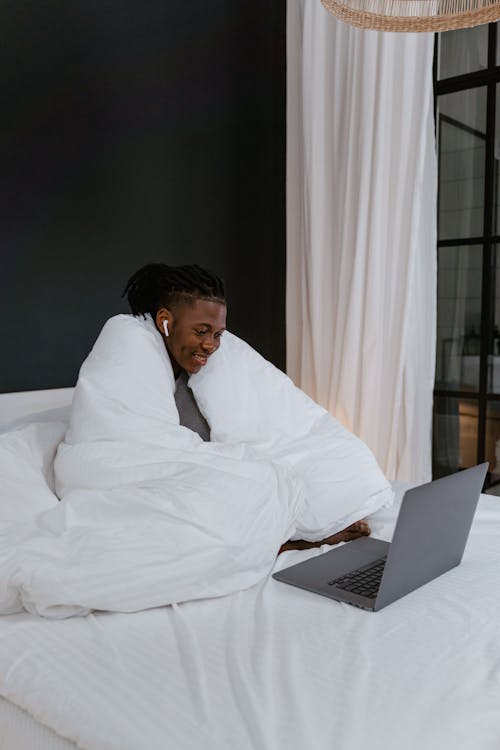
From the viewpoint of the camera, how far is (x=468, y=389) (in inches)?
117

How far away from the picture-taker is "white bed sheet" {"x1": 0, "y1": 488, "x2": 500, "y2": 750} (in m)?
0.89

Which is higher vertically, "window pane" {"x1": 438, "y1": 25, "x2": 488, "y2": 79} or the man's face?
"window pane" {"x1": 438, "y1": 25, "x2": 488, "y2": 79}

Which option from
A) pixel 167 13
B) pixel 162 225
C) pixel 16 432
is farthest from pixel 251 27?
pixel 16 432

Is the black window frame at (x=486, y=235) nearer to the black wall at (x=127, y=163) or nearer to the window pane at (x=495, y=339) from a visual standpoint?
the window pane at (x=495, y=339)

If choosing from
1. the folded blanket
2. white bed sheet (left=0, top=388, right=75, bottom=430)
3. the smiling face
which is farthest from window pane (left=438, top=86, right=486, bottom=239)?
white bed sheet (left=0, top=388, right=75, bottom=430)

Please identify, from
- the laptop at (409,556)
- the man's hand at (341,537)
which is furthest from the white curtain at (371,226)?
the laptop at (409,556)

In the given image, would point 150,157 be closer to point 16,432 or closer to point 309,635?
point 16,432

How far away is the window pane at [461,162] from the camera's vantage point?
2885 mm

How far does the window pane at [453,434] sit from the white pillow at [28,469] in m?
1.78

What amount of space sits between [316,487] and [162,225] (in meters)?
1.54

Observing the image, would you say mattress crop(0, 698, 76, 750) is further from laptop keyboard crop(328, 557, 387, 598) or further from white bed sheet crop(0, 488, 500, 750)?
laptop keyboard crop(328, 557, 387, 598)

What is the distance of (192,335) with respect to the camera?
1.96m

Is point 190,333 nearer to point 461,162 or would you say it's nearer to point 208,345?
point 208,345

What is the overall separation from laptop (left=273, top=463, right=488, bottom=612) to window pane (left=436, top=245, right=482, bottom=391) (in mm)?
1607
